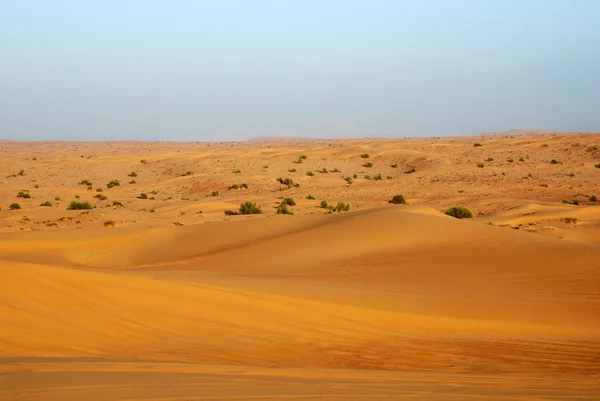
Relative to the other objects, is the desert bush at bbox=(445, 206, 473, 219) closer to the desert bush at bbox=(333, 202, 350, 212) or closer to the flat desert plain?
the flat desert plain

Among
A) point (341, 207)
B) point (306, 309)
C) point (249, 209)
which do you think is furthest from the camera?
point (341, 207)

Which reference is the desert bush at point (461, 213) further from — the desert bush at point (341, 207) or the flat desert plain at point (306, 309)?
the desert bush at point (341, 207)

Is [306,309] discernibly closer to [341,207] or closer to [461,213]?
[461,213]

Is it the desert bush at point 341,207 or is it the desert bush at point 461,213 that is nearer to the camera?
the desert bush at point 461,213

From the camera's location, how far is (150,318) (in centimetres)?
839

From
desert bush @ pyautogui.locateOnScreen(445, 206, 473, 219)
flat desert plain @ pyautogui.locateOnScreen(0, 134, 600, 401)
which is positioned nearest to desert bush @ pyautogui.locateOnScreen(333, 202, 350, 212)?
desert bush @ pyautogui.locateOnScreen(445, 206, 473, 219)

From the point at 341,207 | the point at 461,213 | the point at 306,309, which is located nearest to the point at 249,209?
the point at 341,207

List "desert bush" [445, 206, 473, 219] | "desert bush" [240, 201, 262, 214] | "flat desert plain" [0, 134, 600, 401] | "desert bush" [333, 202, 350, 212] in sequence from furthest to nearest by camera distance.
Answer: "desert bush" [333, 202, 350, 212]
"desert bush" [240, 201, 262, 214]
"desert bush" [445, 206, 473, 219]
"flat desert plain" [0, 134, 600, 401]

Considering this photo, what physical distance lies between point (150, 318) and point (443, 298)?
166 inches

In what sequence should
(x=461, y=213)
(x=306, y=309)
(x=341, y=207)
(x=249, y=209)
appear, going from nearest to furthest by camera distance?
1. (x=306, y=309)
2. (x=461, y=213)
3. (x=249, y=209)
4. (x=341, y=207)

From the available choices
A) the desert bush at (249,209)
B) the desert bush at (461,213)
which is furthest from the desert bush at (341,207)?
the desert bush at (461,213)

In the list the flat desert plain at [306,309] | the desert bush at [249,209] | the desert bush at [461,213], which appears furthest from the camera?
the desert bush at [249,209]

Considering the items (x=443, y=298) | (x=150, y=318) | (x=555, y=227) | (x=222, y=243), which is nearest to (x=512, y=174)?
(x=555, y=227)

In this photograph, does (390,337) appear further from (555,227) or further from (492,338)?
(555,227)
